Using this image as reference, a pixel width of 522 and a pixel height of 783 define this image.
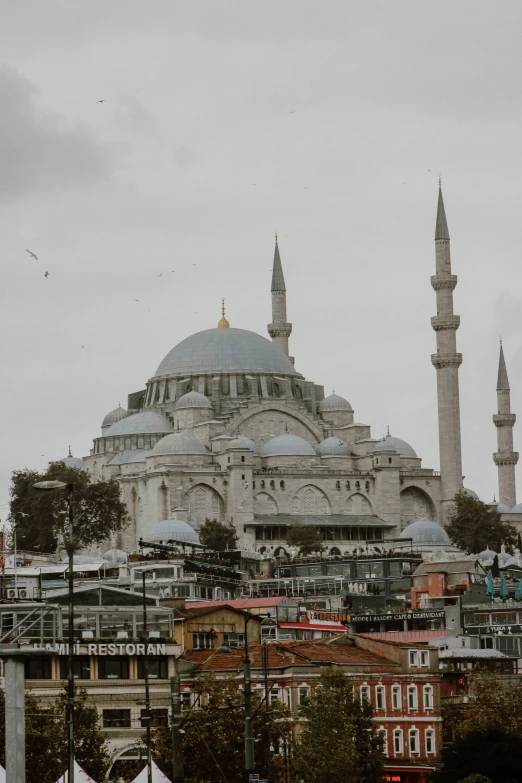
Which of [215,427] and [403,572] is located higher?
[215,427]

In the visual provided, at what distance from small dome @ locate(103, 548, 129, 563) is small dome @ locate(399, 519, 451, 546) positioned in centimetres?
1854

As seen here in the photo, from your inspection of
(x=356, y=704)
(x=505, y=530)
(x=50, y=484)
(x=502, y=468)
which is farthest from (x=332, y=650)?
(x=502, y=468)

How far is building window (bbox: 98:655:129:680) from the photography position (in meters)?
55.2

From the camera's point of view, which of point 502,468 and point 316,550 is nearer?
point 316,550

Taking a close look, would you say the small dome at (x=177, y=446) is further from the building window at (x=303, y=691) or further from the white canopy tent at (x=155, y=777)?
the white canopy tent at (x=155, y=777)

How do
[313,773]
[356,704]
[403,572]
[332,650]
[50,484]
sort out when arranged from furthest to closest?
[403,572]
[332,650]
[356,704]
[313,773]
[50,484]

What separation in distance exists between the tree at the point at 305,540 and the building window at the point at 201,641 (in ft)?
198

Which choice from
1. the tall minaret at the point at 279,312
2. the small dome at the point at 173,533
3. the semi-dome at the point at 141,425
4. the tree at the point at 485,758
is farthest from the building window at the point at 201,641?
the tall minaret at the point at 279,312

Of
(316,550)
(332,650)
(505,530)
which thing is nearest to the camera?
(332,650)

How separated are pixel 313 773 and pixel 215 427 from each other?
3575 inches

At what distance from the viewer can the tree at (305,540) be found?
410 ft

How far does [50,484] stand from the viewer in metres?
35.3

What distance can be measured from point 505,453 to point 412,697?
9190 centimetres

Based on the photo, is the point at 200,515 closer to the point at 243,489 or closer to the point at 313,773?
the point at 243,489
